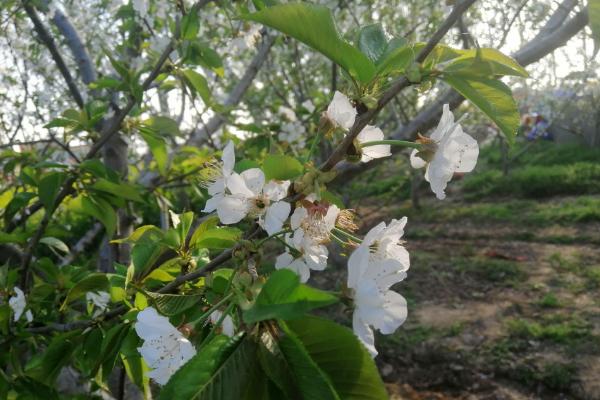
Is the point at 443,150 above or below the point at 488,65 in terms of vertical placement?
below

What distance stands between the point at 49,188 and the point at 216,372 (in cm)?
114

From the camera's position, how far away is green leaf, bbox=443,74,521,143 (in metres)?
0.70

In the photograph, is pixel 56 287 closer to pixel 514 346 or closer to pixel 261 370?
pixel 261 370

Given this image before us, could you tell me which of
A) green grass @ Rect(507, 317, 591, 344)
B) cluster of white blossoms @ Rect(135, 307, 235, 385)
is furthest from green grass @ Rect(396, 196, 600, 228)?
cluster of white blossoms @ Rect(135, 307, 235, 385)

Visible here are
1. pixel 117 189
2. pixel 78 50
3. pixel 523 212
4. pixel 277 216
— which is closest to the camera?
pixel 277 216

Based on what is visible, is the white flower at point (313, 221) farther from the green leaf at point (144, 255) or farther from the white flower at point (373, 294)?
the green leaf at point (144, 255)

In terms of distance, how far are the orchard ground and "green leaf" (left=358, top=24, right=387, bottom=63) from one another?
238 cm

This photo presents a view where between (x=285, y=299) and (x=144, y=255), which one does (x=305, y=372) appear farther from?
(x=144, y=255)

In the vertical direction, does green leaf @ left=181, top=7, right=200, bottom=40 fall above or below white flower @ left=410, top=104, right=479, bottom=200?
above

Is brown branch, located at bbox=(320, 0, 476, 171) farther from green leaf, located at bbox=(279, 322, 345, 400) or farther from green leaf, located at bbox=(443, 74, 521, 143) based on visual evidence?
green leaf, located at bbox=(279, 322, 345, 400)

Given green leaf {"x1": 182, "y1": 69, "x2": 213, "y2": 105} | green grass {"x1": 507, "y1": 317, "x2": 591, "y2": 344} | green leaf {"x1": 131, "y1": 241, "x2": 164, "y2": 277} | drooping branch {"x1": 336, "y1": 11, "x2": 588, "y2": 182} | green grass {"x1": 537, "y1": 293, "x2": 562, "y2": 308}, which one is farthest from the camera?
green grass {"x1": 537, "y1": 293, "x2": 562, "y2": 308}

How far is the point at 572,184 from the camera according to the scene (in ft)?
26.3

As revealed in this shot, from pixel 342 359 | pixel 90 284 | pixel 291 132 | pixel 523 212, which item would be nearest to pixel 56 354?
pixel 90 284

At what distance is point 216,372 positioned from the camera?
529 millimetres
